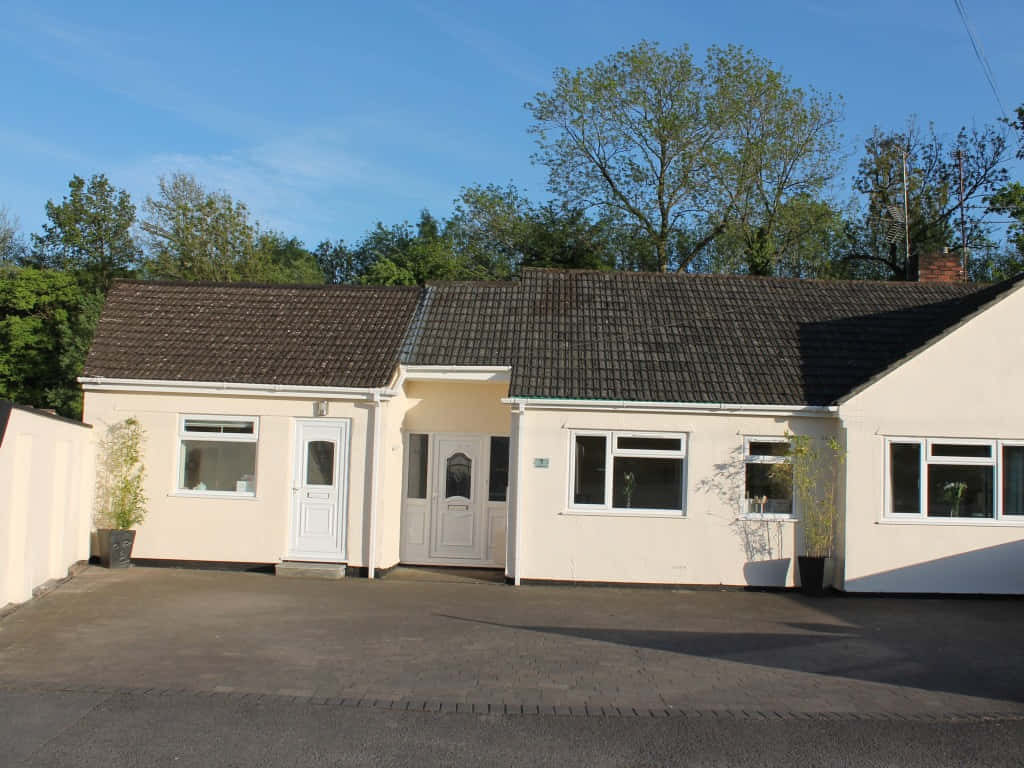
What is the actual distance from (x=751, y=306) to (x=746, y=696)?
33.9 feet

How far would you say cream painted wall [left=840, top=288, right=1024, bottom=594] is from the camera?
14.4 metres

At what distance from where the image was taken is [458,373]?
15.7 m

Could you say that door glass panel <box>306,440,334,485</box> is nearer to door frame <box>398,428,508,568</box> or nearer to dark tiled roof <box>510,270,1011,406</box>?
door frame <box>398,428,508,568</box>

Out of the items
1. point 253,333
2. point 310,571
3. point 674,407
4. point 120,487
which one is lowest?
point 310,571

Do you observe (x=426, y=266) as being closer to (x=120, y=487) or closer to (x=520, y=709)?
(x=120, y=487)

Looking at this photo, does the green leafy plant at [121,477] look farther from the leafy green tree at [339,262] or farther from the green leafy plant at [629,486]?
the leafy green tree at [339,262]

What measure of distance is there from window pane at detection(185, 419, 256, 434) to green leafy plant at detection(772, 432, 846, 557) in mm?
8217

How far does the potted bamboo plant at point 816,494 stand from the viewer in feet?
47.6

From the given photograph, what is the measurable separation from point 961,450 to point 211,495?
37.7 feet

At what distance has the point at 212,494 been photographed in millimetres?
15188

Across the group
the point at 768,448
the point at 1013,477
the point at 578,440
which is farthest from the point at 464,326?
the point at 1013,477

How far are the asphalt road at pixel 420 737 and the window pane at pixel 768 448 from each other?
754 cm

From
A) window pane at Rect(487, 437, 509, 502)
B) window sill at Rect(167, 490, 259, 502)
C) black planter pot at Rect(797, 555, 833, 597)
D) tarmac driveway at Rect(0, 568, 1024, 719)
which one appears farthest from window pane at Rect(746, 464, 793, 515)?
window sill at Rect(167, 490, 259, 502)

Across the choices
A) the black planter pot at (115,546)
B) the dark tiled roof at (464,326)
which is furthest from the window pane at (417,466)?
the black planter pot at (115,546)
